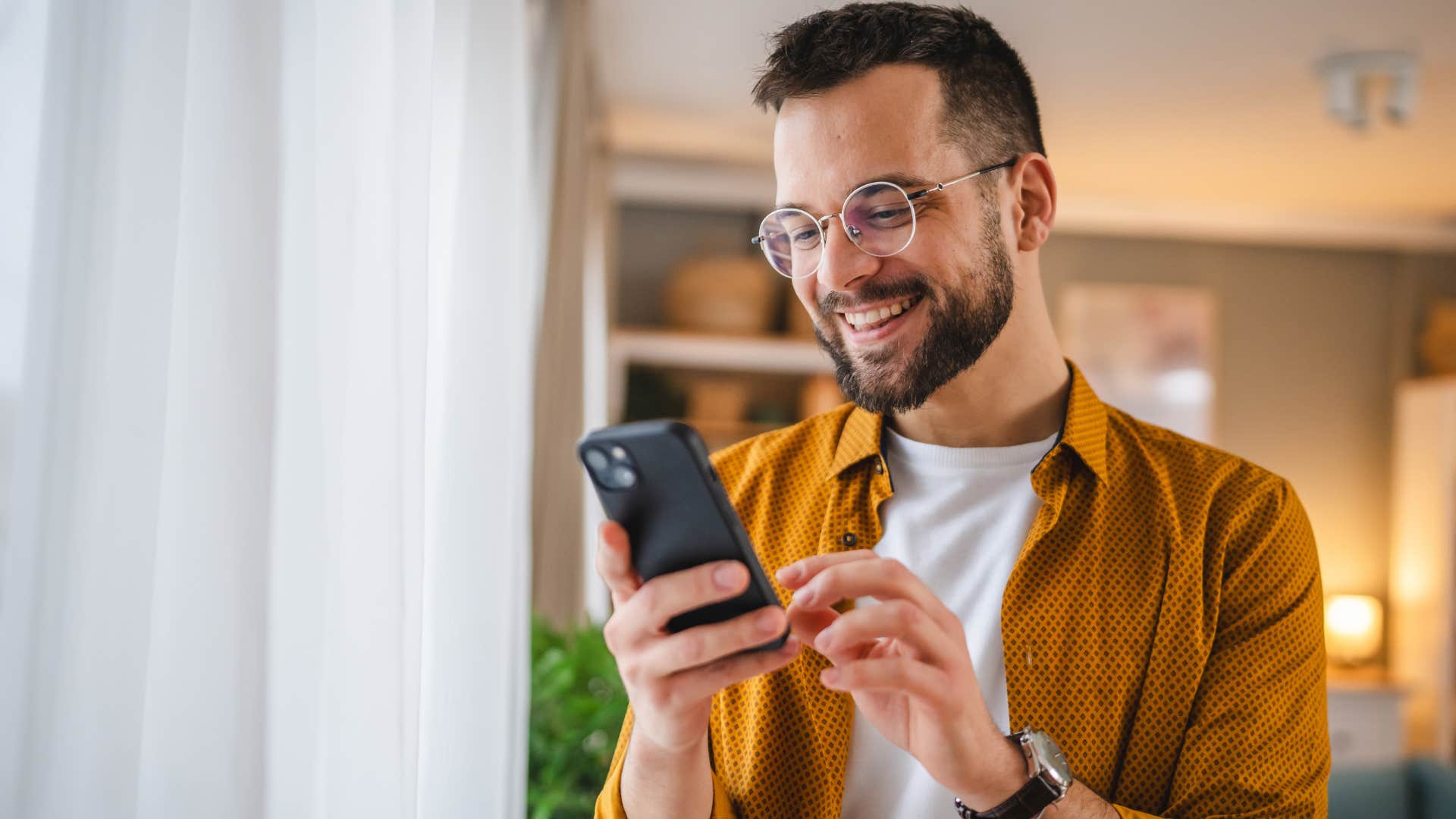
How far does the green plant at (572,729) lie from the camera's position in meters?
1.98

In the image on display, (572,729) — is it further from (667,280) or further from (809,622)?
(667,280)

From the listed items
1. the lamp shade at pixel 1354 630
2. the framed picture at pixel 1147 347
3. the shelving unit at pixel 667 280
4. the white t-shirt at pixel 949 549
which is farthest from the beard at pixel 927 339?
the lamp shade at pixel 1354 630

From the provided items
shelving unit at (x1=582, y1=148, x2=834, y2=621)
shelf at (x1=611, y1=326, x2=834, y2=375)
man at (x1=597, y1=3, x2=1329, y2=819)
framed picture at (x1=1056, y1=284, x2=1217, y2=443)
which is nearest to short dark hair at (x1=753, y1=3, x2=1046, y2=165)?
man at (x1=597, y1=3, x2=1329, y2=819)

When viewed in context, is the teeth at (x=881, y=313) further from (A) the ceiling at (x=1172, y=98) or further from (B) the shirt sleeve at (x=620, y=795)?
(A) the ceiling at (x=1172, y=98)

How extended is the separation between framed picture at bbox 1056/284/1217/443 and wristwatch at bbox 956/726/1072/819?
5013mm

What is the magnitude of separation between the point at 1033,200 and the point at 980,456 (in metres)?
0.29

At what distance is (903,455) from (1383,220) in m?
5.60

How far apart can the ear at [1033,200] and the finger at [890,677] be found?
589 mm

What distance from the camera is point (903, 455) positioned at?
3.85 ft

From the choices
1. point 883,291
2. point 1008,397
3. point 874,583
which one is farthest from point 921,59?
point 874,583

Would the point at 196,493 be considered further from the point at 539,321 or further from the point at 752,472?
the point at 539,321

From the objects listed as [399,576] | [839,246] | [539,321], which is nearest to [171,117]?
[399,576]

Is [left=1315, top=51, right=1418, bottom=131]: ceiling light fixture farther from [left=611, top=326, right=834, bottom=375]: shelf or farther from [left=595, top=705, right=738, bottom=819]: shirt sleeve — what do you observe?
[left=595, top=705, right=738, bottom=819]: shirt sleeve

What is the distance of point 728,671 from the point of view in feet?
2.44
